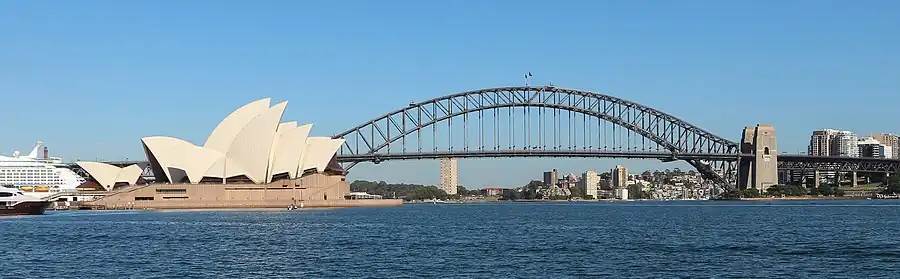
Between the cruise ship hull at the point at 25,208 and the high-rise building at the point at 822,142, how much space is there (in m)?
128

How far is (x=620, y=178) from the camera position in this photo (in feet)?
620

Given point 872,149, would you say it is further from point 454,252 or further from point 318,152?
point 454,252

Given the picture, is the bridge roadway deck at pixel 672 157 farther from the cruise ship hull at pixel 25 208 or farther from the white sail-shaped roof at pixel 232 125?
the cruise ship hull at pixel 25 208

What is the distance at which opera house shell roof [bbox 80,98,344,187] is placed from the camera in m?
75.2

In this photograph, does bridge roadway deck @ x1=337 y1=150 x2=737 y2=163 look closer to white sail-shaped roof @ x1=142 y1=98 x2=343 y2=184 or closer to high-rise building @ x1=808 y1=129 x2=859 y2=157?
white sail-shaped roof @ x1=142 y1=98 x2=343 y2=184

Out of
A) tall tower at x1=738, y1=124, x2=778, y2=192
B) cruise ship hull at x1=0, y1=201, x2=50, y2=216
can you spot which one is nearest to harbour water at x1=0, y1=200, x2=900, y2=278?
cruise ship hull at x1=0, y1=201, x2=50, y2=216

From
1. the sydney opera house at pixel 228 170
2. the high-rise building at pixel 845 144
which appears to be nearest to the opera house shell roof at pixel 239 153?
the sydney opera house at pixel 228 170

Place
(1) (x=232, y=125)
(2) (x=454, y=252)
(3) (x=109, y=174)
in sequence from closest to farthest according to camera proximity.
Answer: (2) (x=454, y=252), (1) (x=232, y=125), (3) (x=109, y=174)

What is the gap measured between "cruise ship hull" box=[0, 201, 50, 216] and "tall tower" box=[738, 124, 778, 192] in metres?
67.2

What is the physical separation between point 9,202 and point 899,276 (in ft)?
159

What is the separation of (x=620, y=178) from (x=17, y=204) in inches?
5489

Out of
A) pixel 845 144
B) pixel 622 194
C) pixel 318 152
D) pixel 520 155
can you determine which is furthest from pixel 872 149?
pixel 318 152

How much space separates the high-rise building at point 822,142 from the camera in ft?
545

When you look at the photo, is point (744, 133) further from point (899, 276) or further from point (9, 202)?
point (899, 276)
